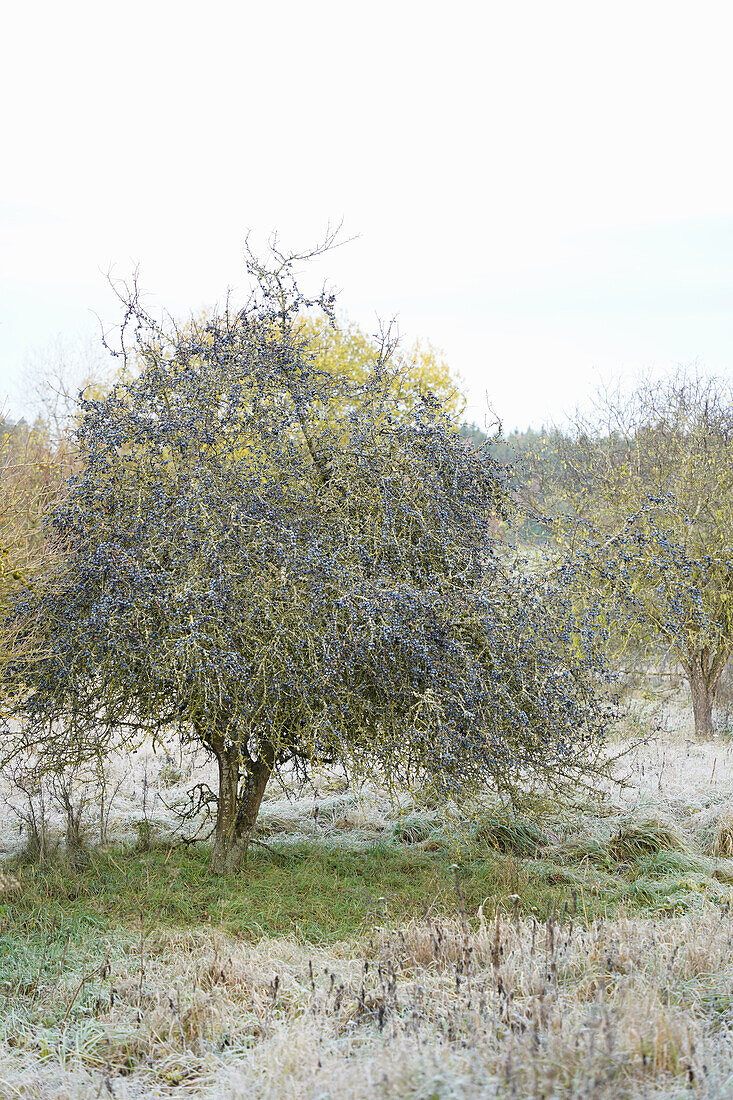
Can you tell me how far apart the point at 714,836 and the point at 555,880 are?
1.55 metres

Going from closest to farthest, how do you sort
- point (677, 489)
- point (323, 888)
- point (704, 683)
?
point (323, 888) → point (677, 489) → point (704, 683)

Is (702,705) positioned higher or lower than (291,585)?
lower

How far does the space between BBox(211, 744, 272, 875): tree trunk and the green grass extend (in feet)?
0.46

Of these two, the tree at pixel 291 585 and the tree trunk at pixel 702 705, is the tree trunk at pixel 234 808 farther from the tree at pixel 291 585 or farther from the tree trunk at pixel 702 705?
the tree trunk at pixel 702 705

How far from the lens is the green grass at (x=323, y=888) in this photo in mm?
5086

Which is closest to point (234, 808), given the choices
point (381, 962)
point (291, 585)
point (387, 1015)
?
point (291, 585)

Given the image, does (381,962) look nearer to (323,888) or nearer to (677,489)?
(323,888)

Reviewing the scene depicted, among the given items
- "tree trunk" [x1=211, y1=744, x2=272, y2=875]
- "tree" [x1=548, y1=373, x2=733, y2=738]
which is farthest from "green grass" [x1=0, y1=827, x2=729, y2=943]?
"tree" [x1=548, y1=373, x2=733, y2=738]

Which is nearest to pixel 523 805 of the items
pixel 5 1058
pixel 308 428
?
pixel 308 428

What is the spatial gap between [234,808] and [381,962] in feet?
8.08

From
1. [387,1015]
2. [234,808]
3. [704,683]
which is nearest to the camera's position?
[387,1015]

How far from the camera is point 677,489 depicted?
39.2ft

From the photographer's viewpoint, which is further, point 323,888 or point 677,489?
point 677,489

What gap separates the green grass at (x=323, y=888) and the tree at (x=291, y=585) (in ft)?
2.54
